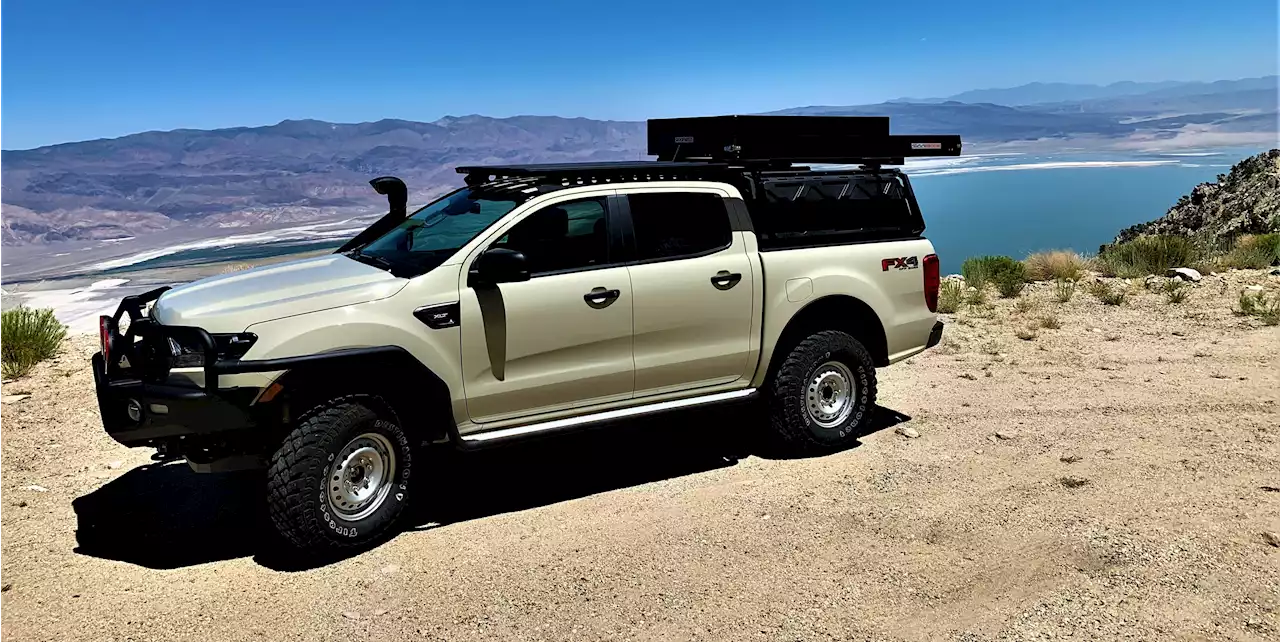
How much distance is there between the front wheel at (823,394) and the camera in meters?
6.51

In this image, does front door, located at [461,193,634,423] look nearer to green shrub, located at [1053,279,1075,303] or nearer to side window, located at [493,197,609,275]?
side window, located at [493,197,609,275]

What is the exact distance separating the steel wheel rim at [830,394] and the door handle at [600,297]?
1736 millimetres

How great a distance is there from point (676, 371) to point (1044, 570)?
2.43m

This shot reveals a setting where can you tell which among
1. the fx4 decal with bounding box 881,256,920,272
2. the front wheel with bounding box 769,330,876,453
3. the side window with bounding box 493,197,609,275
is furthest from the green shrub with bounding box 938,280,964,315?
the side window with bounding box 493,197,609,275

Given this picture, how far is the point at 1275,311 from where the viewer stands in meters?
11.0

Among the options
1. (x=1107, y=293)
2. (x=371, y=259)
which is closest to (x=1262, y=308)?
(x=1107, y=293)

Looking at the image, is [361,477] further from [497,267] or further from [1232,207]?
[1232,207]

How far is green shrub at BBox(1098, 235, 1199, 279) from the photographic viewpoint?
50.8ft

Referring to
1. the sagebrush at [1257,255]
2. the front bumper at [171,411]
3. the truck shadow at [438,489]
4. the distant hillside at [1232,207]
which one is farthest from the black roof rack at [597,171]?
the distant hillside at [1232,207]

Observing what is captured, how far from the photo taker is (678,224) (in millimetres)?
6133

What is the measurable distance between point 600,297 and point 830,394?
7.00 ft

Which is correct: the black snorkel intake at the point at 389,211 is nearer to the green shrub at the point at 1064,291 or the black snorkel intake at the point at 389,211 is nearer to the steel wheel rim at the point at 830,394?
the steel wheel rim at the point at 830,394

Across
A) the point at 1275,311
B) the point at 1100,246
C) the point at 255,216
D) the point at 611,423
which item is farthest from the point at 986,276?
the point at 255,216

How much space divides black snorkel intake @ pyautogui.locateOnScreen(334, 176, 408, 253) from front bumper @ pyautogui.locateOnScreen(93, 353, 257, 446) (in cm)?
192
